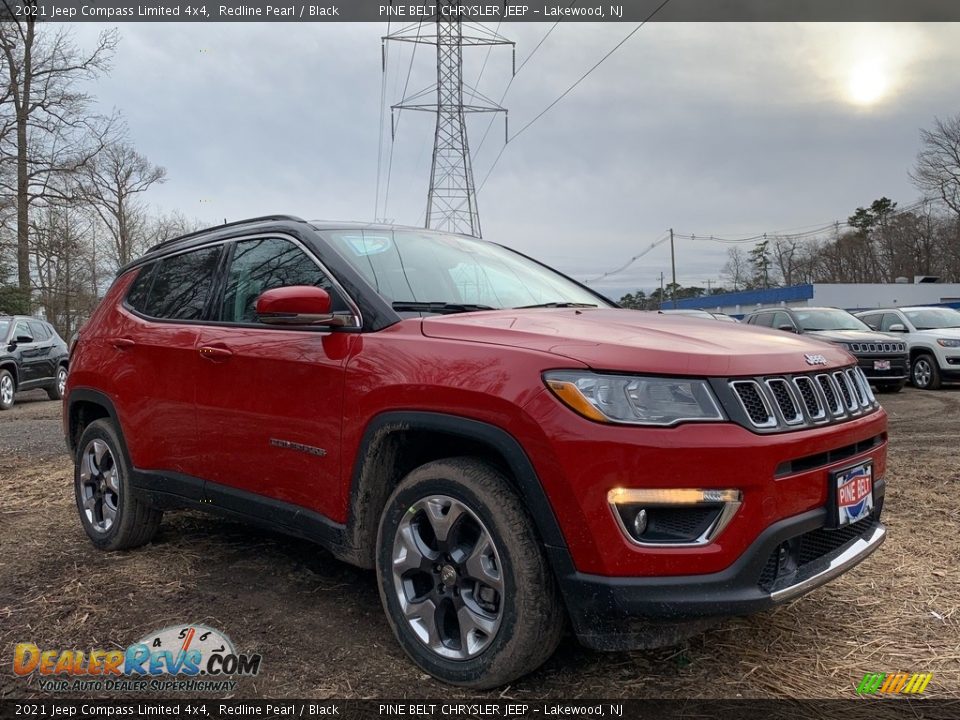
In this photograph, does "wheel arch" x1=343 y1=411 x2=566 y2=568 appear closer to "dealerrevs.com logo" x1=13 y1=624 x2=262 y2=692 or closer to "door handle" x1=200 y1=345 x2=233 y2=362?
"dealerrevs.com logo" x1=13 y1=624 x2=262 y2=692

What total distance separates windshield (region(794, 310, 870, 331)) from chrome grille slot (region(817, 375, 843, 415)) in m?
10.8

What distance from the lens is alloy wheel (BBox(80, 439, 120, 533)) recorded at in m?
4.07

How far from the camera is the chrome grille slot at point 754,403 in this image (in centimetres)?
218

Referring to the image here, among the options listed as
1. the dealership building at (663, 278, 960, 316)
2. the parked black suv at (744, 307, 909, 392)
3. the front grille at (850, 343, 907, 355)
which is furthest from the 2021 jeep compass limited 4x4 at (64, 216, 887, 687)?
the dealership building at (663, 278, 960, 316)

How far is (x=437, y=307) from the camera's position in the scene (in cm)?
297

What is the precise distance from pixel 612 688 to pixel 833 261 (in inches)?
3072

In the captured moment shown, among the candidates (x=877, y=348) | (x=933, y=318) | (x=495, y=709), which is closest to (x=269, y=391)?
(x=495, y=709)

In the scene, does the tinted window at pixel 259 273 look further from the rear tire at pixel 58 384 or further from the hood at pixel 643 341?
the rear tire at pixel 58 384

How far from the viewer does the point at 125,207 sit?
34.3 meters

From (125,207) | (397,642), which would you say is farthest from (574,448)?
(125,207)

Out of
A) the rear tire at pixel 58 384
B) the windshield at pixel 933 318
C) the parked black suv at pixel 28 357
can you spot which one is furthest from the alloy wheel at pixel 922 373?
the rear tire at pixel 58 384

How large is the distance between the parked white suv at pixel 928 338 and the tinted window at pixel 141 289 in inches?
516

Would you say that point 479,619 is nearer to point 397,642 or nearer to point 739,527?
point 397,642

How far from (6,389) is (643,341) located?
13.4 m
